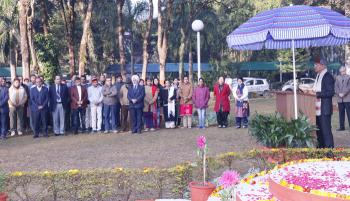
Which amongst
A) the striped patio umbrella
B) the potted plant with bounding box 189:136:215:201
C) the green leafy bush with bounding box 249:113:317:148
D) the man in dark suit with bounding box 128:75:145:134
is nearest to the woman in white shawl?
the man in dark suit with bounding box 128:75:145:134

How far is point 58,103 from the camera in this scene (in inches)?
524

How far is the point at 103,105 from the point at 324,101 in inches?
285

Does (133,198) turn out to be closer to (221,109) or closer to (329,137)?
(329,137)

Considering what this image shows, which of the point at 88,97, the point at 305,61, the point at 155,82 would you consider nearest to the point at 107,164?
the point at 88,97

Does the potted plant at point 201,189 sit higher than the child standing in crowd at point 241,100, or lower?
lower

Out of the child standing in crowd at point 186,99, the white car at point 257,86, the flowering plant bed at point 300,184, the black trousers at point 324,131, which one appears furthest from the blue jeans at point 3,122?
the white car at point 257,86

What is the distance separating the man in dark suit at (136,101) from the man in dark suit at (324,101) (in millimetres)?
6244

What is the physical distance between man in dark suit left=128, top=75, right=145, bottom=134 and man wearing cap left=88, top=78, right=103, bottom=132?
2.84 ft

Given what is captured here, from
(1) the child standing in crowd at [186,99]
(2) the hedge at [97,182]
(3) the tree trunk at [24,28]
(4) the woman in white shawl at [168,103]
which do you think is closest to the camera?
(2) the hedge at [97,182]

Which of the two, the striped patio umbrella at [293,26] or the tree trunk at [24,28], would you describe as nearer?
the striped patio umbrella at [293,26]

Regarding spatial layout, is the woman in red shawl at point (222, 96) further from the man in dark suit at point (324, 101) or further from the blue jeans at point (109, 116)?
the man in dark suit at point (324, 101)

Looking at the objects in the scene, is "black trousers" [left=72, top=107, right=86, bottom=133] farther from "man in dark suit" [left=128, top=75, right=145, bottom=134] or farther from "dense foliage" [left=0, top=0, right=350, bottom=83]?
"dense foliage" [left=0, top=0, right=350, bottom=83]

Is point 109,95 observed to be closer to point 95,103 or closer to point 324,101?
point 95,103

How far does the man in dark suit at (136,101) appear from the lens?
13.7 meters
